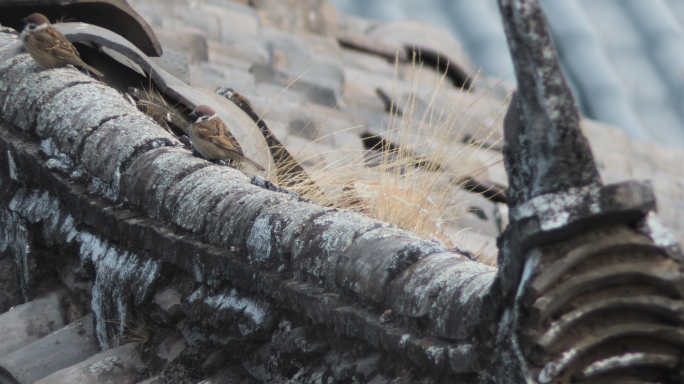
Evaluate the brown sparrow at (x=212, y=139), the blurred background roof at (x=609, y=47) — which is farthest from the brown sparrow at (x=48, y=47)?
the blurred background roof at (x=609, y=47)

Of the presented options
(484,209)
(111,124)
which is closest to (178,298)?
(111,124)

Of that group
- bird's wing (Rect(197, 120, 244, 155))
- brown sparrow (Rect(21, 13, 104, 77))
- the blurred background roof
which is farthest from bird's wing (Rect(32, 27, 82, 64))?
the blurred background roof

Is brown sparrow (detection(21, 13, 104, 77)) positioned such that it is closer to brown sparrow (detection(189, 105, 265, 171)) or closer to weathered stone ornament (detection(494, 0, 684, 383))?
brown sparrow (detection(189, 105, 265, 171))

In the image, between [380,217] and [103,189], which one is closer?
[103,189]

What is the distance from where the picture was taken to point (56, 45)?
10.6ft

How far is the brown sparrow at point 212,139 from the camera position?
2.90 metres

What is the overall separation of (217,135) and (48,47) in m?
0.95

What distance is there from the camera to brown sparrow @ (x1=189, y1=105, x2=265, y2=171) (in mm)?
2896

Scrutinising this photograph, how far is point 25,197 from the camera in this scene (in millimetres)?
3043

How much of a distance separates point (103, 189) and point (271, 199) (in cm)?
92

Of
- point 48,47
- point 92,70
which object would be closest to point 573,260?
point 48,47

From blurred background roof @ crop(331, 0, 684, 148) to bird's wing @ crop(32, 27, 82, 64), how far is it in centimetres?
727

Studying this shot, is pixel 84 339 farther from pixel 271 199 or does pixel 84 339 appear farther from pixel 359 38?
pixel 359 38

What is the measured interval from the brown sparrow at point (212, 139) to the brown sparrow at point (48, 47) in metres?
0.74
